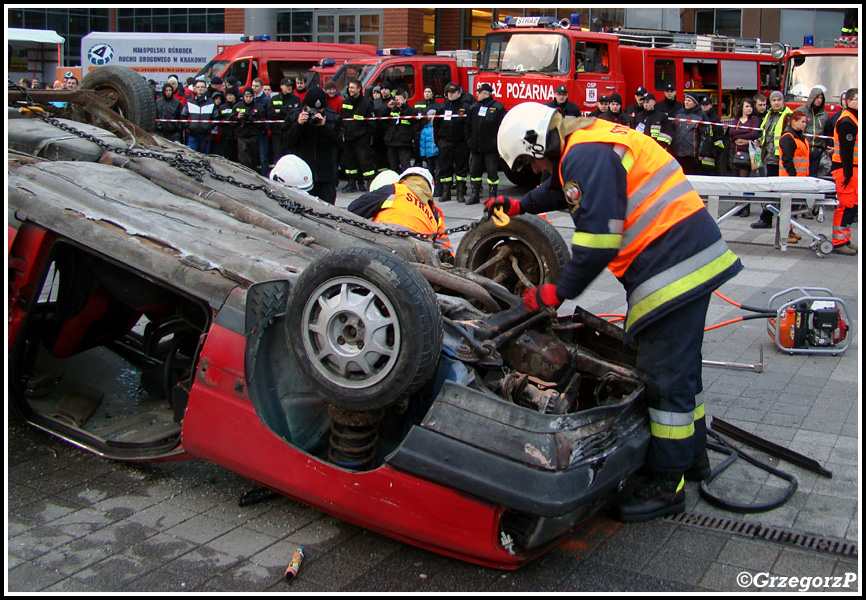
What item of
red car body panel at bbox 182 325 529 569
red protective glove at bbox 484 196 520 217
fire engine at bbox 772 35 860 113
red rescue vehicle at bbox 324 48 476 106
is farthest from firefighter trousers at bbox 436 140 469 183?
red car body panel at bbox 182 325 529 569

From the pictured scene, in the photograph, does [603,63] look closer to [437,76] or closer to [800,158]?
[437,76]

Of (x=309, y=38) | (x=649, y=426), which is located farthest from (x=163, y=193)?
(x=309, y=38)

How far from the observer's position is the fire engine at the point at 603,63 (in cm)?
1484

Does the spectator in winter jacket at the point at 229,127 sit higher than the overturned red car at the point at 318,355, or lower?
higher

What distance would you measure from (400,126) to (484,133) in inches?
69.3

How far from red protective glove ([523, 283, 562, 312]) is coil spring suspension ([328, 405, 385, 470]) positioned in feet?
2.60

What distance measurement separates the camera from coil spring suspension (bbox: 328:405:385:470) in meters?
3.41

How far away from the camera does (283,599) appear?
3.09 meters

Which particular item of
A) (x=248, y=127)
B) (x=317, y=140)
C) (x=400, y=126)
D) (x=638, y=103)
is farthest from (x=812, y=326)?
(x=248, y=127)

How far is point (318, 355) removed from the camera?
329 centimetres

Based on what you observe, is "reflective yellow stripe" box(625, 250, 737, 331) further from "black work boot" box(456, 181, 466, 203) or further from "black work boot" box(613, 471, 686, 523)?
"black work boot" box(456, 181, 466, 203)

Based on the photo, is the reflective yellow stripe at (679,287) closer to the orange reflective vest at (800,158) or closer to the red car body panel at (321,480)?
A: the red car body panel at (321,480)

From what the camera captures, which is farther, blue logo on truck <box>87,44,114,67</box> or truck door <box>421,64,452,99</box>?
blue logo on truck <box>87,44,114,67</box>

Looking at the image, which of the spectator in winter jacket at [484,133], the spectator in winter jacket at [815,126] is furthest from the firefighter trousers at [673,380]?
the spectator in winter jacket at [815,126]
